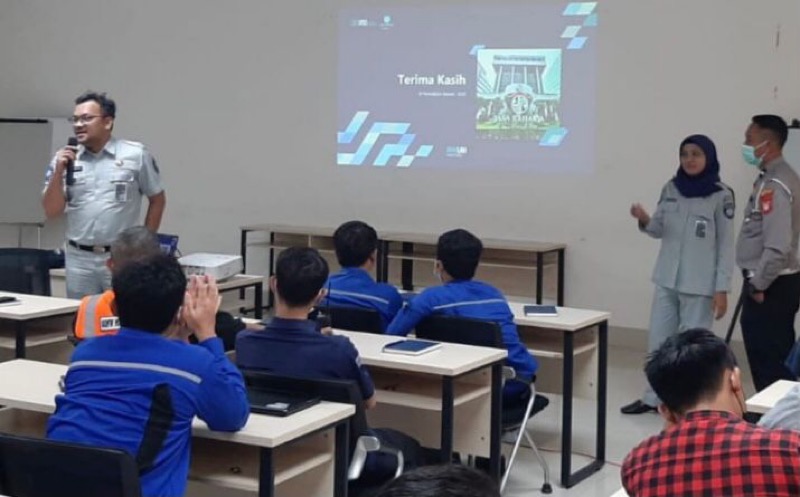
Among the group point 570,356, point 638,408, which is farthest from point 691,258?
point 570,356

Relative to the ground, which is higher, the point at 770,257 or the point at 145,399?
the point at 770,257

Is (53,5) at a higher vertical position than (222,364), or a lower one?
higher

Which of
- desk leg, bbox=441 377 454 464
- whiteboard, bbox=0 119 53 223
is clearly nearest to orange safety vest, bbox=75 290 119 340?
desk leg, bbox=441 377 454 464

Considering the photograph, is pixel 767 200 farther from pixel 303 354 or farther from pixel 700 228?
pixel 303 354

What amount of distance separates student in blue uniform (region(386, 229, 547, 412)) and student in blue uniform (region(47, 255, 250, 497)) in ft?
5.59

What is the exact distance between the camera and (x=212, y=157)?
8875 mm

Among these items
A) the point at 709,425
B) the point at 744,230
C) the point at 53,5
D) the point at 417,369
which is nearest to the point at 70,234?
the point at 417,369

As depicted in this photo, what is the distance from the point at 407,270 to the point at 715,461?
6.01 meters

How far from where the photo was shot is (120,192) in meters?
5.03

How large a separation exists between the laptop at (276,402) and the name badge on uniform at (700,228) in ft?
9.50

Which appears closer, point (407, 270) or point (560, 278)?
point (560, 278)

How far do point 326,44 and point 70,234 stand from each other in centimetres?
→ 373

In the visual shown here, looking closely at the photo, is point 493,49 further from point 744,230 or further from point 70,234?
point 70,234

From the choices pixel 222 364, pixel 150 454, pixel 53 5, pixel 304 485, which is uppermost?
pixel 53 5
